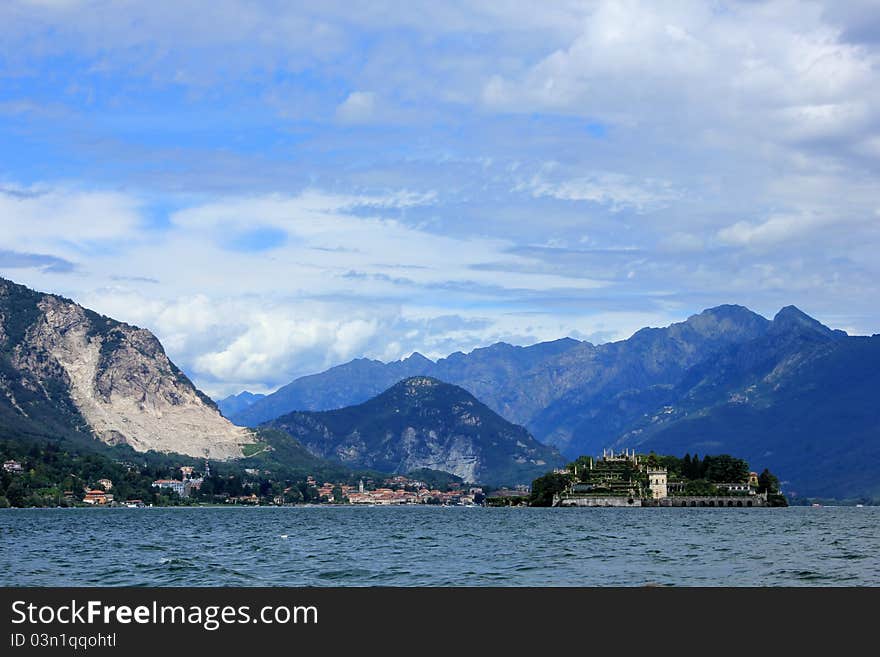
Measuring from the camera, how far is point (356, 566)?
326 feet

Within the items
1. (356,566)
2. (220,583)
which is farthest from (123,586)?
(356,566)

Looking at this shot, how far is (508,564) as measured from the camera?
98.8 meters
